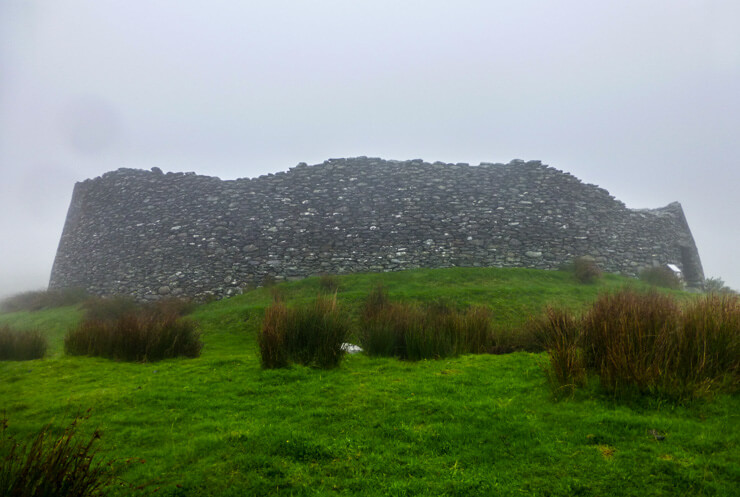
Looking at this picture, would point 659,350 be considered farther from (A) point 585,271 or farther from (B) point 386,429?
(A) point 585,271

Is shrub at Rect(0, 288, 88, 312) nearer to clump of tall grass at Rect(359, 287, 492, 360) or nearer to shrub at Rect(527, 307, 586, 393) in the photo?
clump of tall grass at Rect(359, 287, 492, 360)

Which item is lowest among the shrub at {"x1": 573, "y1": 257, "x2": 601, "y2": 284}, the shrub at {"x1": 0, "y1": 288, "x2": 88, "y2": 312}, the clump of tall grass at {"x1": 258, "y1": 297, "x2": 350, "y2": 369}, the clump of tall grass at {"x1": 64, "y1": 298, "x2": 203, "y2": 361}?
the shrub at {"x1": 0, "y1": 288, "x2": 88, "y2": 312}

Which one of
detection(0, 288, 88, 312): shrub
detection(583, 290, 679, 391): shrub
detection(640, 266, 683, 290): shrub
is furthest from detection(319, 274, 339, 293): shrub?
detection(640, 266, 683, 290): shrub

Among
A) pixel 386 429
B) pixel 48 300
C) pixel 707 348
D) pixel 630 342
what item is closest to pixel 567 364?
pixel 630 342

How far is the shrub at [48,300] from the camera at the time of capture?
59.9 ft

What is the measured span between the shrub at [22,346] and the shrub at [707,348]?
36.7 ft

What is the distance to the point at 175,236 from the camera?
61.0ft

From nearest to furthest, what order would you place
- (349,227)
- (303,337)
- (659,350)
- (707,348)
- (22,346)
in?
(659,350) → (707,348) → (303,337) → (22,346) → (349,227)

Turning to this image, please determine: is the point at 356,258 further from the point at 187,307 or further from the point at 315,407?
the point at 315,407

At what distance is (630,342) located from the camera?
195 inches

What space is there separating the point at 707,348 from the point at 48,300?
2148 cm

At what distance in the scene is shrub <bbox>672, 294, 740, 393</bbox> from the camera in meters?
4.70

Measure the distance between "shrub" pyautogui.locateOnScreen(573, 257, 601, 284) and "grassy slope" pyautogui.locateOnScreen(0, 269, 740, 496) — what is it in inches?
388

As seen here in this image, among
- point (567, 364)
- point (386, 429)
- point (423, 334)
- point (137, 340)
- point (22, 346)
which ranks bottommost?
point (22, 346)
